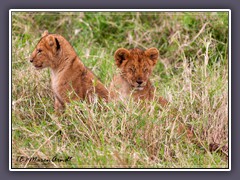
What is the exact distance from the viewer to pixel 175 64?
12422 millimetres

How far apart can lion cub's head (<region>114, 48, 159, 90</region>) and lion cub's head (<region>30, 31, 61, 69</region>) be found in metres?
0.77

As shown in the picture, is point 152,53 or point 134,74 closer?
point 134,74

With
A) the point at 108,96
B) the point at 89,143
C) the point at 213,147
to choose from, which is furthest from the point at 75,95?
the point at 213,147

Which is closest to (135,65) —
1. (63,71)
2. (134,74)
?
(134,74)

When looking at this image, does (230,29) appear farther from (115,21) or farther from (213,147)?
(115,21)

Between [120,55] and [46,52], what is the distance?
0.93 m

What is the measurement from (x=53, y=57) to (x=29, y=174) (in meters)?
1.91

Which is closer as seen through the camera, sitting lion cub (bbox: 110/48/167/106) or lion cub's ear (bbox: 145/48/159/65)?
sitting lion cub (bbox: 110/48/167/106)

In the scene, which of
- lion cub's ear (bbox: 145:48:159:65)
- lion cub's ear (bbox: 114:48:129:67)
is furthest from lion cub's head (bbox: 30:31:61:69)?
lion cub's ear (bbox: 145:48:159:65)

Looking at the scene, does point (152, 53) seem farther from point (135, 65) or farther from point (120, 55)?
point (120, 55)

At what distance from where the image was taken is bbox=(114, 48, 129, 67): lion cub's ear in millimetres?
10203

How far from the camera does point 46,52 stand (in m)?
10.2

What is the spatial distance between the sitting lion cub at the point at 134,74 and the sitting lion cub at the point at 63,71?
0.79ft

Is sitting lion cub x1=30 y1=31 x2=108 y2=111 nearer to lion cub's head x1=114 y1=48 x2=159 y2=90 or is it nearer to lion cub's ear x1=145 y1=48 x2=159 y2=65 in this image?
lion cub's head x1=114 y1=48 x2=159 y2=90
